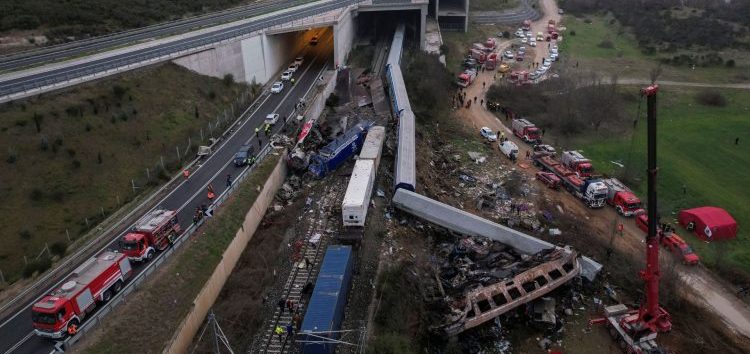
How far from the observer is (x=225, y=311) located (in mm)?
28078

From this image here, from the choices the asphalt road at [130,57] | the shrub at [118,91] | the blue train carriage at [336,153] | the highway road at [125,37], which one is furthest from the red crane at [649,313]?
the highway road at [125,37]

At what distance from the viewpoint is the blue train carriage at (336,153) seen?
3984 cm

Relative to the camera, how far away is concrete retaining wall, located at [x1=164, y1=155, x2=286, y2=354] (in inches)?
1003

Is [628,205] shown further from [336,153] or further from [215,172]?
[215,172]

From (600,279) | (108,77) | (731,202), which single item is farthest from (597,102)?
(108,77)

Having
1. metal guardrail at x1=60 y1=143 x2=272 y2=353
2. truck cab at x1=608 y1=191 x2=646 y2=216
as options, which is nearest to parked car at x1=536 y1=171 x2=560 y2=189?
truck cab at x1=608 y1=191 x2=646 y2=216

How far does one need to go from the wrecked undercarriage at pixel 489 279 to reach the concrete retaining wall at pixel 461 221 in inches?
23.7

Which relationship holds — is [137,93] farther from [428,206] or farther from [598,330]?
[598,330]

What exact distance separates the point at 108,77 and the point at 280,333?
31.5 m

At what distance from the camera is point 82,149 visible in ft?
126

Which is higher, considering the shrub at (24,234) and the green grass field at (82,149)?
the green grass field at (82,149)

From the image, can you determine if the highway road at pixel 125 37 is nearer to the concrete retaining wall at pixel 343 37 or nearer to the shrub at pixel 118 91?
the shrub at pixel 118 91

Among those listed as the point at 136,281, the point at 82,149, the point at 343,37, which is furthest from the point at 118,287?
the point at 343,37

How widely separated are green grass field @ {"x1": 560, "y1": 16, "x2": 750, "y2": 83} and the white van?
31.1 m
